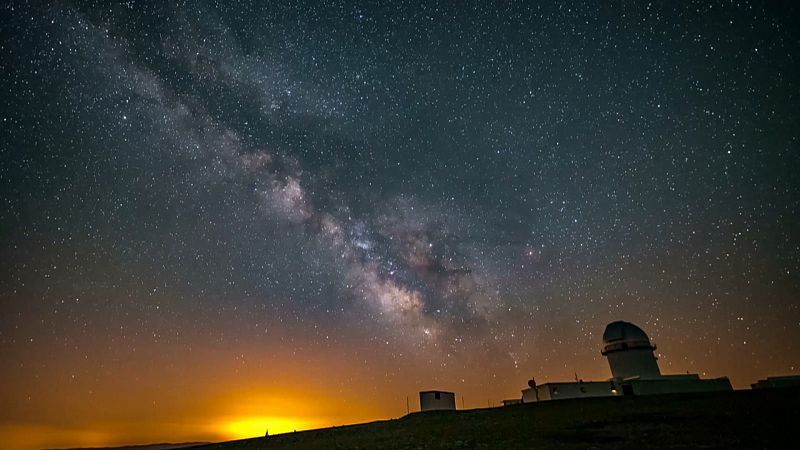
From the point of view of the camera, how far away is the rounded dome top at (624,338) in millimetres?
43344

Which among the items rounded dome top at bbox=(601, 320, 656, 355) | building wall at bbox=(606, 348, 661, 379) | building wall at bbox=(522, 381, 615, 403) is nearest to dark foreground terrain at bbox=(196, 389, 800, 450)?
building wall at bbox=(522, 381, 615, 403)

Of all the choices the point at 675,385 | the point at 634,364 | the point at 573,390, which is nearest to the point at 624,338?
the point at 634,364

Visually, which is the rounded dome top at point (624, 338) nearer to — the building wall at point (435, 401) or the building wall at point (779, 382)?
the building wall at point (779, 382)

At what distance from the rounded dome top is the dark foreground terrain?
13.3 m

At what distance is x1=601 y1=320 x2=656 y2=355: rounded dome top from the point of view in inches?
1706

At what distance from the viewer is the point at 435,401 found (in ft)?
146

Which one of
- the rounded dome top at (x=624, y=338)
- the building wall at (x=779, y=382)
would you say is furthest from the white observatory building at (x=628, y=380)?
the building wall at (x=779, y=382)

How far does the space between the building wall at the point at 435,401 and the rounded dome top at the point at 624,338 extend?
53.5ft

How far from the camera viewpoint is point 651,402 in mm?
27531

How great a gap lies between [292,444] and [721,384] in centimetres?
3592

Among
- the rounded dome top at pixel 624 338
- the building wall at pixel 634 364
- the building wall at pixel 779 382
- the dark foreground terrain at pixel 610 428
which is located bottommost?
the dark foreground terrain at pixel 610 428

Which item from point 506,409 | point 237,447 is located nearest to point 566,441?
point 506,409

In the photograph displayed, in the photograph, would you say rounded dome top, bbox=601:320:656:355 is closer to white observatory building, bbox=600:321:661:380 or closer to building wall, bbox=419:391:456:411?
white observatory building, bbox=600:321:661:380

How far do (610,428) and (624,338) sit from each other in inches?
1056
